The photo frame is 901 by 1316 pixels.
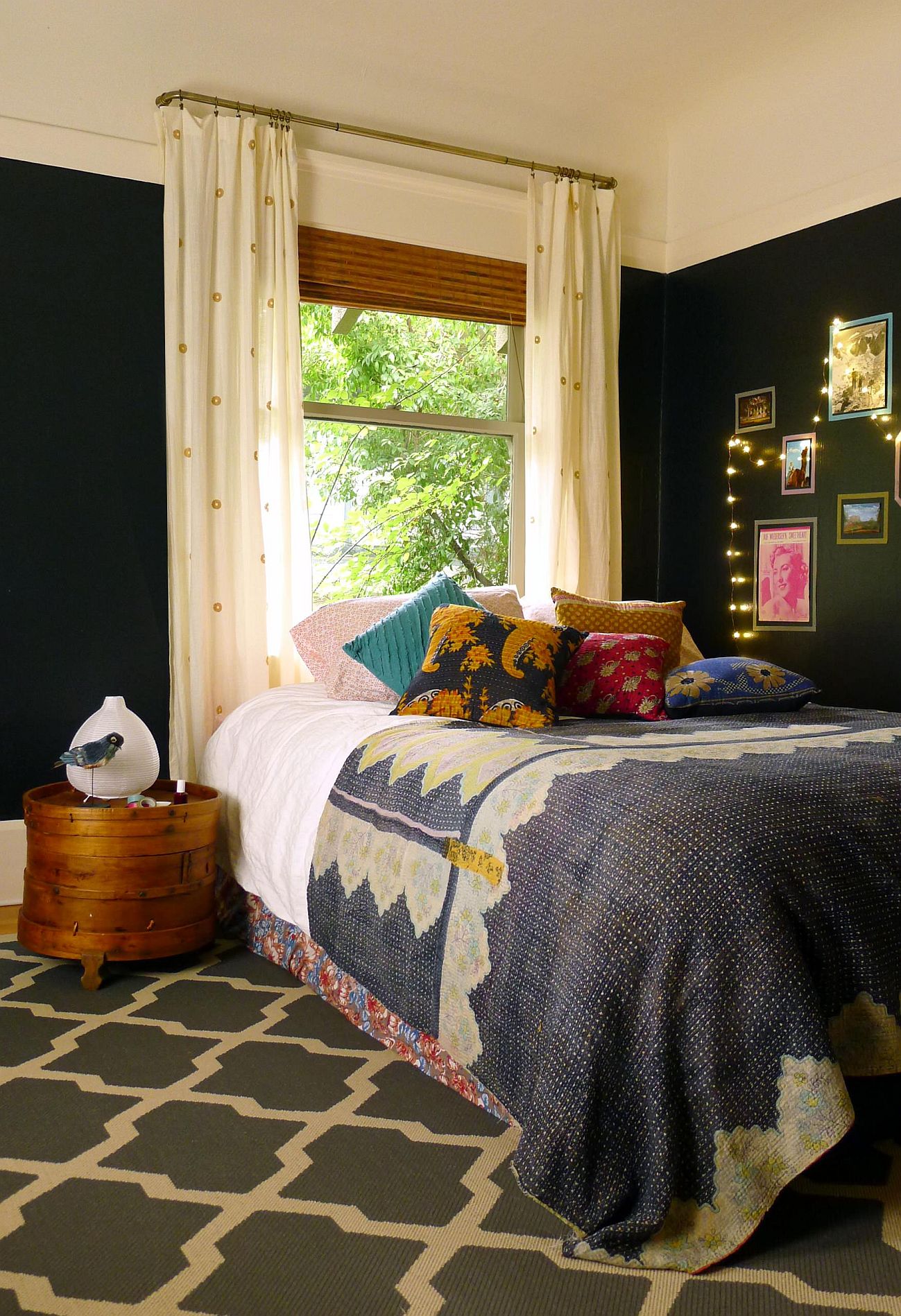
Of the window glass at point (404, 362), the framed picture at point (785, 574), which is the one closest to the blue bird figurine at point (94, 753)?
the window glass at point (404, 362)

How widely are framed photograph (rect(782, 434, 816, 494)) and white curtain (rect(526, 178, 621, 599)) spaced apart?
66 cm

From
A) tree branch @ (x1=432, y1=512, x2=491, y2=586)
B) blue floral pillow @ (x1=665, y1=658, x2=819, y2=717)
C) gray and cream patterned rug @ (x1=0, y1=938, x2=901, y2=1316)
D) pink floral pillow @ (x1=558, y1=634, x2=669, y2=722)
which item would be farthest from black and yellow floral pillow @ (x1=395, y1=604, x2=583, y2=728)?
tree branch @ (x1=432, y1=512, x2=491, y2=586)

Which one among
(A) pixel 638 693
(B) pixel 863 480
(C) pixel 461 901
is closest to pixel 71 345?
(A) pixel 638 693

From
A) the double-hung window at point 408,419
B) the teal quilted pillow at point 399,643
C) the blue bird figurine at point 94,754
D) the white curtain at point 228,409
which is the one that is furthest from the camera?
the double-hung window at point 408,419

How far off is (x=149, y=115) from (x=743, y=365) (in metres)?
2.36

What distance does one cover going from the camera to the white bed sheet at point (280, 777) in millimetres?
2666

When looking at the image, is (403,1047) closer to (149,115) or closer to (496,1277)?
(496,1277)

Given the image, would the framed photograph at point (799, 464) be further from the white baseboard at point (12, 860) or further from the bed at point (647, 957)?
the white baseboard at point (12, 860)

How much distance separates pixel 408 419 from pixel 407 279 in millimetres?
511

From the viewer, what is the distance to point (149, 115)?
3.54 meters

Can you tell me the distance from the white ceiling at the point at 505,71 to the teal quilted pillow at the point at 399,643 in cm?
179

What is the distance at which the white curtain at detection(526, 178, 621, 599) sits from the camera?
424 centimetres

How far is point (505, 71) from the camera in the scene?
396 cm

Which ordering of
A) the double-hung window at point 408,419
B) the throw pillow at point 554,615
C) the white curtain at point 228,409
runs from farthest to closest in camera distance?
1. the double-hung window at point 408,419
2. the throw pillow at point 554,615
3. the white curtain at point 228,409
